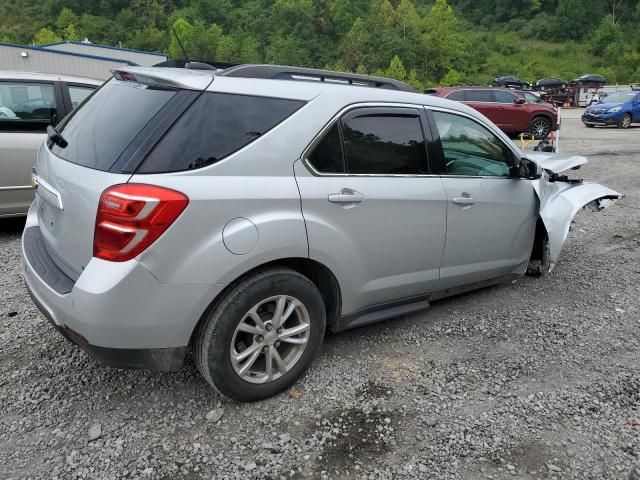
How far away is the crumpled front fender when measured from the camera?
411cm

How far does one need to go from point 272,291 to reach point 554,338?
2164 millimetres

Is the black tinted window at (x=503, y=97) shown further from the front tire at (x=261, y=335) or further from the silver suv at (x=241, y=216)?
the front tire at (x=261, y=335)

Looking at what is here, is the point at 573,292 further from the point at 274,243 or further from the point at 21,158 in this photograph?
the point at 21,158

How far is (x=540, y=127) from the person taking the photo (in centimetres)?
1681

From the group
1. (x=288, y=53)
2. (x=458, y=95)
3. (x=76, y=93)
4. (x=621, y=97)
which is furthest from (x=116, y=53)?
(x=288, y=53)

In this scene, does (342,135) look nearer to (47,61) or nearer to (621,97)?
(47,61)

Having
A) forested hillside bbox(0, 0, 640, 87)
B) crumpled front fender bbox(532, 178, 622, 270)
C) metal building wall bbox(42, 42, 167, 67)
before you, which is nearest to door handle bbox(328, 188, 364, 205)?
crumpled front fender bbox(532, 178, 622, 270)

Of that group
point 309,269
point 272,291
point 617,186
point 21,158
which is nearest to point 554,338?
point 309,269

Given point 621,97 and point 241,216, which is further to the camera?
point 621,97

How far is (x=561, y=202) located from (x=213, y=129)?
3154 millimetres

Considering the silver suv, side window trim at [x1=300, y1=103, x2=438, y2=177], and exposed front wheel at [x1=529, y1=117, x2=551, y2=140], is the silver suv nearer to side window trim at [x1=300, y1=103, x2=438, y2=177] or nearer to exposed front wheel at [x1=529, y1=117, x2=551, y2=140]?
side window trim at [x1=300, y1=103, x2=438, y2=177]

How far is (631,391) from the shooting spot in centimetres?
296

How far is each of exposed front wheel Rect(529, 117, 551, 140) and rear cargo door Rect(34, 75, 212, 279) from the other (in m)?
16.3

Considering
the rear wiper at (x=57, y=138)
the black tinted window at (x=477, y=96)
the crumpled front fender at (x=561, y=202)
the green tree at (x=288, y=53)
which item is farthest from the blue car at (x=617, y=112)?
the green tree at (x=288, y=53)
